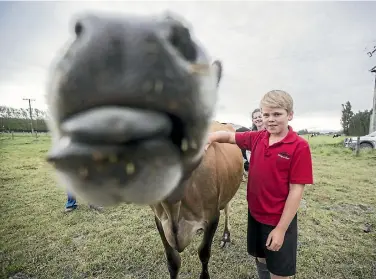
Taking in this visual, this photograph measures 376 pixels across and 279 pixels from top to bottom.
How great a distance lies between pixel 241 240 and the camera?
191 inches

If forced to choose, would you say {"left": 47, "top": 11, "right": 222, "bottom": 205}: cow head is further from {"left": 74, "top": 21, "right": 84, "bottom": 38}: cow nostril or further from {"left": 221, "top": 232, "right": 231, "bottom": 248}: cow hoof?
{"left": 221, "top": 232, "right": 231, "bottom": 248}: cow hoof

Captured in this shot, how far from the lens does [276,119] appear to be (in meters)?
2.27

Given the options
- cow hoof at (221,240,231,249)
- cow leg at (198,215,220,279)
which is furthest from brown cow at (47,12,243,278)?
cow hoof at (221,240,231,249)

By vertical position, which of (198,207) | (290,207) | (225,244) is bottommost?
(225,244)

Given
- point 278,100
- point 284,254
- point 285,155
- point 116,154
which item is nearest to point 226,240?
point 284,254

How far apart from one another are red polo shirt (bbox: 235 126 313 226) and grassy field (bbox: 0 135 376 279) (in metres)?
2.00

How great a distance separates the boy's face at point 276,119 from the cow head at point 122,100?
5.12ft

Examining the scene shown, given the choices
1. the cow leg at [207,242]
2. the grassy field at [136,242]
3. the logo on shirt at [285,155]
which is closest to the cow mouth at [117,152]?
the logo on shirt at [285,155]

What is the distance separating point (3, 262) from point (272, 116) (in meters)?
4.88

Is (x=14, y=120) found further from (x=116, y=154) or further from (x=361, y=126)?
(x=361, y=126)

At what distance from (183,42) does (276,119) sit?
5.54 ft

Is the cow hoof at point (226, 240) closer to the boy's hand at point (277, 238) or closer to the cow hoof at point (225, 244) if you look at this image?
the cow hoof at point (225, 244)

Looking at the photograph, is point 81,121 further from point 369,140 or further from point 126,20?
point 369,140

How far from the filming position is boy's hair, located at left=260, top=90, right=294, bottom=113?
222 centimetres
